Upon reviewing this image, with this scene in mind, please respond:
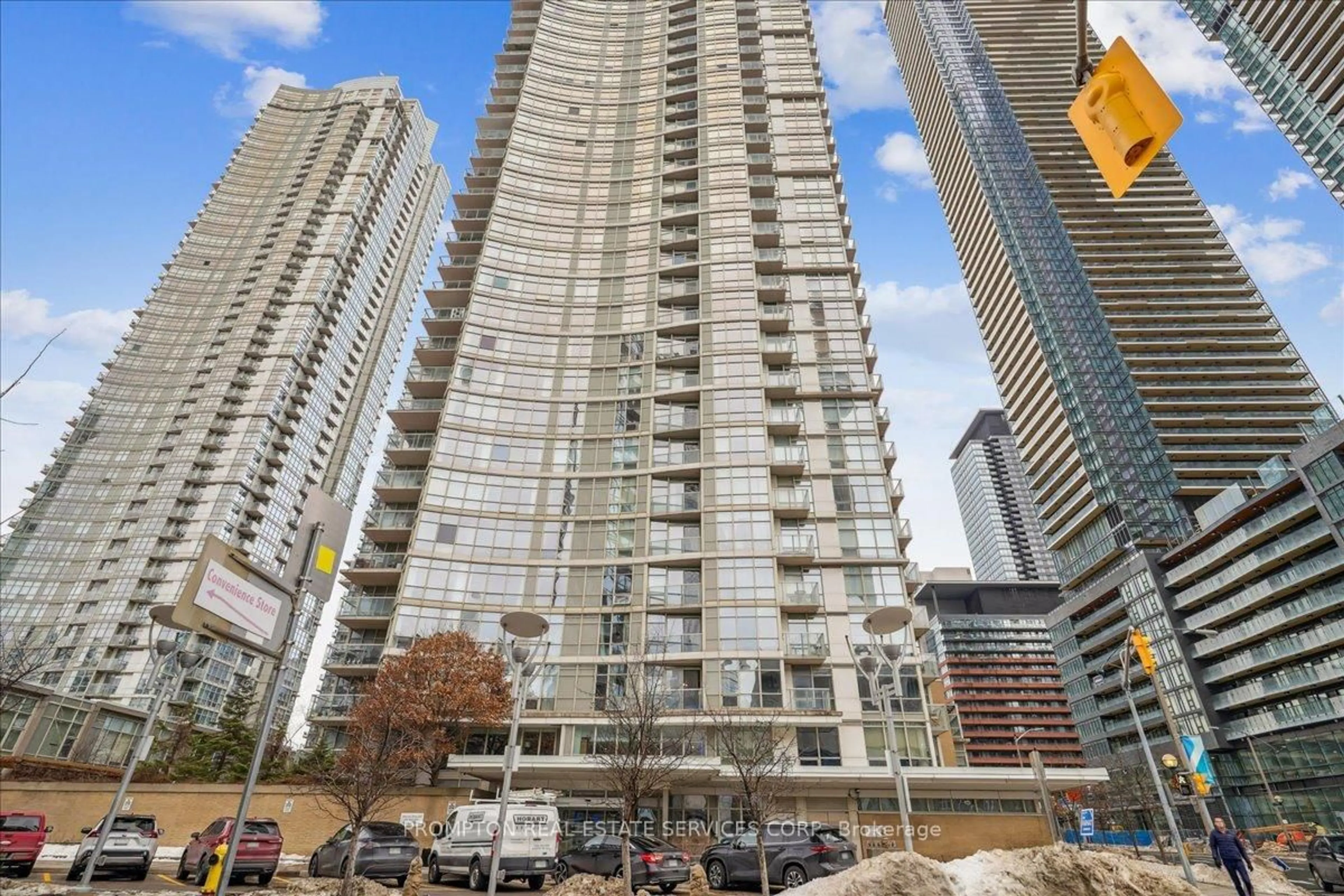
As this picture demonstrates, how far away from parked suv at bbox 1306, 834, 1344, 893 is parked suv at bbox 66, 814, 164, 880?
111 ft

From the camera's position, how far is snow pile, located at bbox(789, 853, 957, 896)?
387 inches

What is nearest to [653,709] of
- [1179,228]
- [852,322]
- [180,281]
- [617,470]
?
[617,470]

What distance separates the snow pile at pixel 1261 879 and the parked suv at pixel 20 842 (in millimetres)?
27952

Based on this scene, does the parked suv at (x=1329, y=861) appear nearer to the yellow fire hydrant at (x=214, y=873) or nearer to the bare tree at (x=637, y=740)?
the bare tree at (x=637, y=740)

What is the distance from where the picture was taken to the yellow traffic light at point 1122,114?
11.8 ft

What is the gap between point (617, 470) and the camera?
149 feet

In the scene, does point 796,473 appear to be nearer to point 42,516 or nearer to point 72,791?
point 72,791

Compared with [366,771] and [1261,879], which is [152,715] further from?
[1261,879]

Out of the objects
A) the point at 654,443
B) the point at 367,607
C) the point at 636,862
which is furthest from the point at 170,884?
the point at 654,443

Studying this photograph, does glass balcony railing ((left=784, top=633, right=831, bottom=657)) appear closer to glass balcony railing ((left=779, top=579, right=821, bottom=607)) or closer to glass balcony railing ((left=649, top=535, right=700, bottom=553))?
glass balcony railing ((left=779, top=579, right=821, bottom=607))

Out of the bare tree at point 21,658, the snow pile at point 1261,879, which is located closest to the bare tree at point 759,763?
the snow pile at point 1261,879

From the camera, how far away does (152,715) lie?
14.9 meters

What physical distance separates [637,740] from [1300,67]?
118 m

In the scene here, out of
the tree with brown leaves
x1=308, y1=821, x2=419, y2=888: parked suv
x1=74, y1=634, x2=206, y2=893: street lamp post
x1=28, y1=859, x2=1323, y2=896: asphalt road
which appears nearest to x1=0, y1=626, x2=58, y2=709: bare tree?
x1=28, y1=859, x2=1323, y2=896: asphalt road
